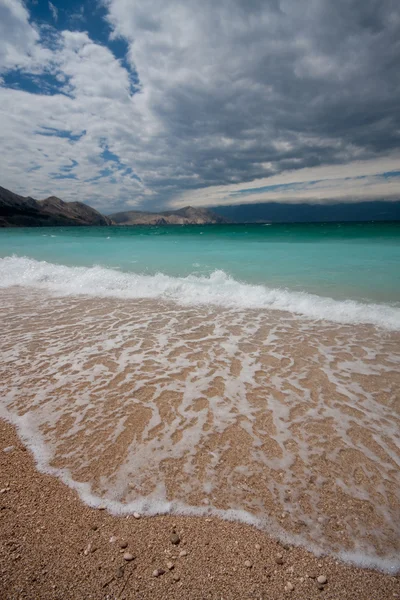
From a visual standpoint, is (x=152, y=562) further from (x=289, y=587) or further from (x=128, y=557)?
Result: (x=289, y=587)

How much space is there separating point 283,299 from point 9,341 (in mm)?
8930

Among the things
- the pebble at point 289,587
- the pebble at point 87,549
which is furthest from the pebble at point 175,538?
the pebble at point 289,587

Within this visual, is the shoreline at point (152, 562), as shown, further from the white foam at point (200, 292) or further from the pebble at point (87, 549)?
the white foam at point (200, 292)

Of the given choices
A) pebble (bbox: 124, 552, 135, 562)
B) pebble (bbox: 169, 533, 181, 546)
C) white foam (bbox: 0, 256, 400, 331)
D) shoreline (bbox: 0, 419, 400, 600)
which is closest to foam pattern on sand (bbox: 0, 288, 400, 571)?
shoreline (bbox: 0, 419, 400, 600)

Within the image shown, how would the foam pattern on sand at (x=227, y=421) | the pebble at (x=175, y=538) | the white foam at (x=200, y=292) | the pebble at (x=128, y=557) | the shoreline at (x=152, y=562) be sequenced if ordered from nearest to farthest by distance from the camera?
1. the shoreline at (x=152, y=562)
2. the pebble at (x=128, y=557)
3. the pebble at (x=175, y=538)
4. the foam pattern on sand at (x=227, y=421)
5. the white foam at (x=200, y=292)

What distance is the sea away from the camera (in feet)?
9.80

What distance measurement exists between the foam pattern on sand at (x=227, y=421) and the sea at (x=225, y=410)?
0.02 m

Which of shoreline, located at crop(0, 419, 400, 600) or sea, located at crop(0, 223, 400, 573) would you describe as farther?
sea, located at crop(0, 223, 400, 573)

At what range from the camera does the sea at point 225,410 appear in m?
2.99

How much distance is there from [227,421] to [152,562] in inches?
84.5

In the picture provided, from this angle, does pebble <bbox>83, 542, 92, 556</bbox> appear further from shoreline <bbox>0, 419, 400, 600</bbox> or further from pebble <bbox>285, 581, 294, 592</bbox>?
pebble <bbox>285, 581, 294, 592</bbox>

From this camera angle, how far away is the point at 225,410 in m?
4.63

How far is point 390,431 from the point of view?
4.19 meters

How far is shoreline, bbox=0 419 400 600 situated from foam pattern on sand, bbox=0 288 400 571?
167 mm
